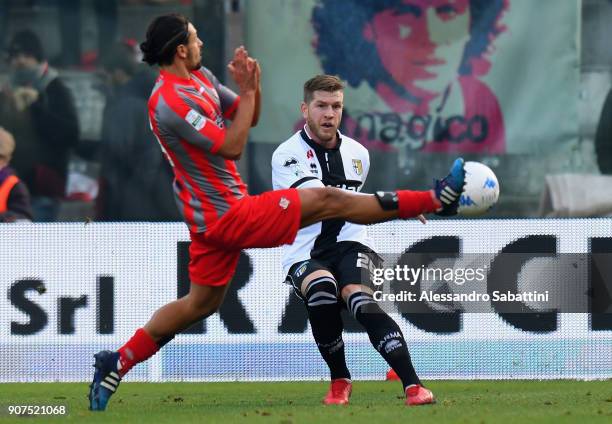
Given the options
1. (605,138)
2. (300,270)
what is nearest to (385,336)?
(300,270)

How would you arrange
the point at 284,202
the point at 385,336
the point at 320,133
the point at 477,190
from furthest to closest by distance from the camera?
the point at 320,133, the point at 385,336, the point at 284,202, the point at 477,190

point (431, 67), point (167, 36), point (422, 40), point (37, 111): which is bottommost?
point (167, 36)

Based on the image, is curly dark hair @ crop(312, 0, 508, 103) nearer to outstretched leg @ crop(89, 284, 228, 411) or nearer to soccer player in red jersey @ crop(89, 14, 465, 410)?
soccer player in red jersey @ crop(89, 14, 465, 410)

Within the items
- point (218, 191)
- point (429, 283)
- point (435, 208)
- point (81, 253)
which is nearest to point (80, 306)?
point (81, 253)

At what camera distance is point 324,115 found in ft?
30.7

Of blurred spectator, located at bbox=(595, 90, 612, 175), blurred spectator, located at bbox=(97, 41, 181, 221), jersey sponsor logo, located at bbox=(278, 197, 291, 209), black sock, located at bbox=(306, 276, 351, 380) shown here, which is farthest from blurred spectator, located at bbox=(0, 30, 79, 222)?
jersey sponsor logo, located at bbox=(278, 197, 291, 209)

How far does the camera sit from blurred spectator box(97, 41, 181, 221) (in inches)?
547

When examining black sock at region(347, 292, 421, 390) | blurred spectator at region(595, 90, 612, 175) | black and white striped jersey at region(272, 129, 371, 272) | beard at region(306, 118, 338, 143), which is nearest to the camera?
black sock at region(347, 292, 421, 390)

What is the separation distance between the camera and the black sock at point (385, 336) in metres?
8.54

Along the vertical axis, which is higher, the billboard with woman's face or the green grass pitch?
the billboard with woman's face

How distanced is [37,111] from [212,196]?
606 cm

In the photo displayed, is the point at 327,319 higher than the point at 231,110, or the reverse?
the point at 231,110

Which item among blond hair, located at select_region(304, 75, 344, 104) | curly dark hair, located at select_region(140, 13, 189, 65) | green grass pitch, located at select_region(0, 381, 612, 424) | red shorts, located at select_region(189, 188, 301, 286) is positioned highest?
curly dark hair, located at select_region(140, 13, 189, 65)

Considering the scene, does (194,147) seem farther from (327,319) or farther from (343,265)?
(327,319)
